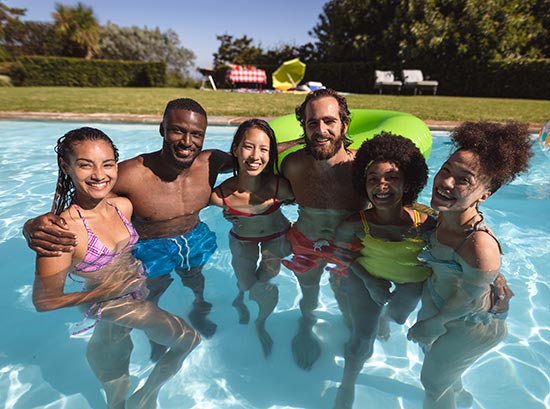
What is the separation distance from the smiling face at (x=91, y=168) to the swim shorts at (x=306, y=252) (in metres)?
1.47

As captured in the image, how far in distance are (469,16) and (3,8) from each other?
4888 centimetres

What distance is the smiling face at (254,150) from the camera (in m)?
2.59

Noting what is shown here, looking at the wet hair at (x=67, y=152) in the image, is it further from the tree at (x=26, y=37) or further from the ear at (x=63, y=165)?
the tree at (x=26, y=37)

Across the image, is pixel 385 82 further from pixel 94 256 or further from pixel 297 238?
pixel 94 256

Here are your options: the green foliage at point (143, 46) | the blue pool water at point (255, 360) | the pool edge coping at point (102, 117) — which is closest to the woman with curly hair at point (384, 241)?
the blue pool water at point (255, 360)

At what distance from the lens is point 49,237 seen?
6.11 feet

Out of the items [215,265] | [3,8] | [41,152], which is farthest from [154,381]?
[3,8]

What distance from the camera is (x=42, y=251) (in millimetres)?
1850

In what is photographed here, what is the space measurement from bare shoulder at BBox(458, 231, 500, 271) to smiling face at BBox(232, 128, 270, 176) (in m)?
1.39

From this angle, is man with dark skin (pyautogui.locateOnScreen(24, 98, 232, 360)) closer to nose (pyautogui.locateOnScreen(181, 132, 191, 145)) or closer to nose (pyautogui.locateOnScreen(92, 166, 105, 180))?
nose (pyautogui.locateOnScreen(181, 132, 191, 145))

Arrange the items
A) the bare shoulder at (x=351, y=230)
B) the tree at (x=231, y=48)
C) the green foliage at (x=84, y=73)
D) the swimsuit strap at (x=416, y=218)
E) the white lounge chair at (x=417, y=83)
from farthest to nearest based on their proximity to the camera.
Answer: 1. the tree at (x=231, y=48)
2. the green foliage at (x=84, y=73)
3. the white lounge chair at (x=417, y=83)
4. the bare shoulder at (x=351, y=230)
5. the swimsuit strap at (x=416, y=218)

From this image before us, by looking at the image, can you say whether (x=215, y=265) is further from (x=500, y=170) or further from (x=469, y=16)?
(x=469, y=16)

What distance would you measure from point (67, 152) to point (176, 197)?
3.03ft

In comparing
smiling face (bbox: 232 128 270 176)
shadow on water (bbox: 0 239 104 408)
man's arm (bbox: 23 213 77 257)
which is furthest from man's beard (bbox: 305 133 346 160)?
shadow on water (bbox: 0 239 104 408)
